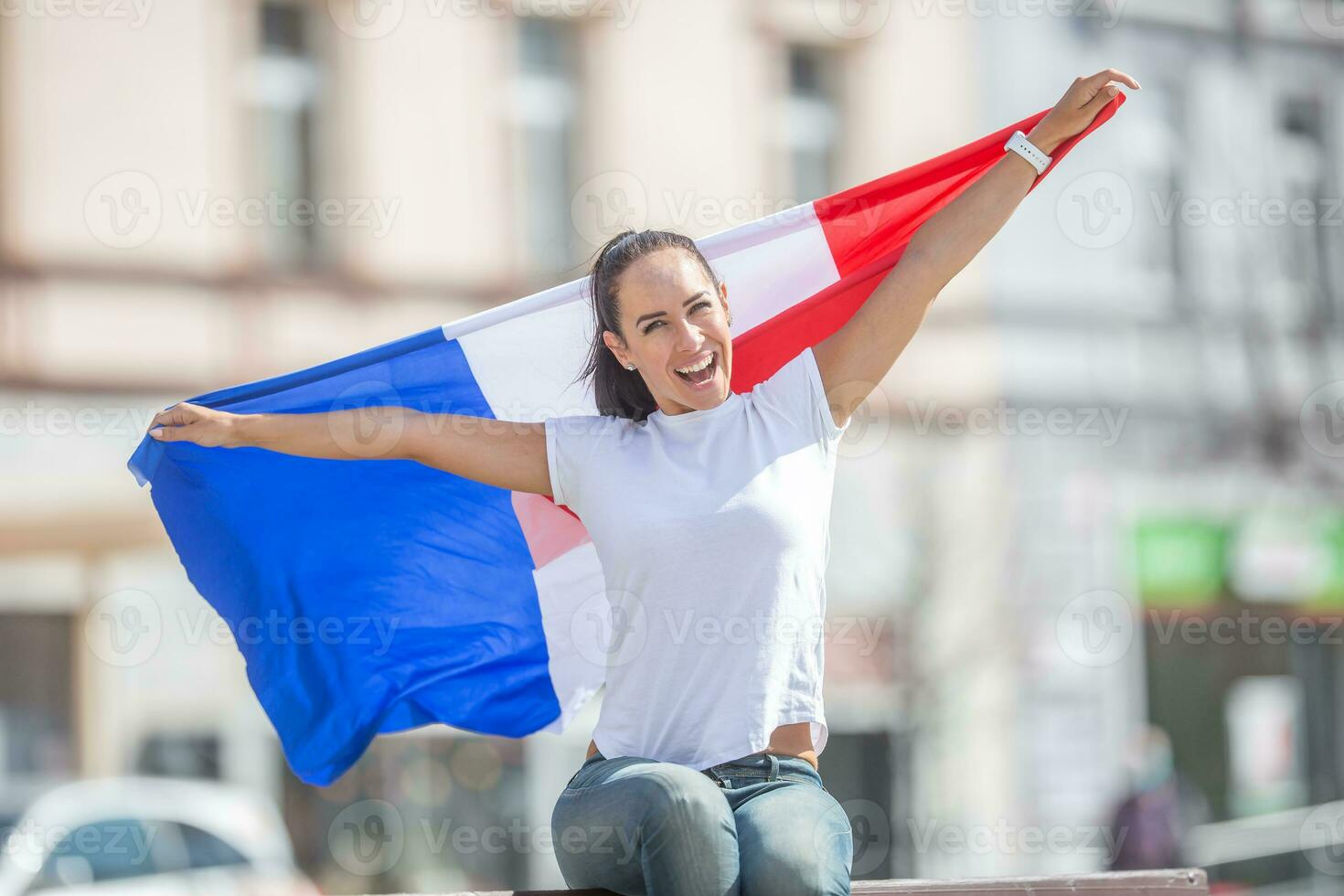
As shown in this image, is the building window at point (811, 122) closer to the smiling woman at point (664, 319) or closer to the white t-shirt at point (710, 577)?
the smiling woman at point (664, 319)

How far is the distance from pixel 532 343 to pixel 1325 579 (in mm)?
13047

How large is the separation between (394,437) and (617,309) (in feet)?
1.75

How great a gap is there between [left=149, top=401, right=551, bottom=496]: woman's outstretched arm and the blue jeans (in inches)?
25.8

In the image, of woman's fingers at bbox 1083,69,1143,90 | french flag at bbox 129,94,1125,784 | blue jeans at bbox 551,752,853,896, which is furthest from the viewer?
french flag at bbox 129,94,1125,784

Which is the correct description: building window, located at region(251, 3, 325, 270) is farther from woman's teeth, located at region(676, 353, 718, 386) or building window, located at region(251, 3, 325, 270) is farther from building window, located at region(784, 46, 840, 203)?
woman's teeth, located at region(676, 353, 718, 386)

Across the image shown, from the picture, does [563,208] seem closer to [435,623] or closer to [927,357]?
[927,357]

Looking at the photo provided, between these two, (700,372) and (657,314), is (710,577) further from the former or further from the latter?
(657,314)

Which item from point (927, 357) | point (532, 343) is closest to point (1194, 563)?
point (927, 357)

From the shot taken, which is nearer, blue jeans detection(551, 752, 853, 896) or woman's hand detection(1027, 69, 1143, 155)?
blue jeans detection(551, 752, 853, 896)

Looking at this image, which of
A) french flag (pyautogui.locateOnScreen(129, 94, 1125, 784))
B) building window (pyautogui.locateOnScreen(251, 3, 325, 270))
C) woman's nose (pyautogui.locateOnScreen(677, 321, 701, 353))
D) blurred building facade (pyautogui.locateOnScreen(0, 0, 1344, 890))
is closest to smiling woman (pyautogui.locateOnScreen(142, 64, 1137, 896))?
woman's nose (pyautogui.locateOnScreen(677, 321, 701, 353))

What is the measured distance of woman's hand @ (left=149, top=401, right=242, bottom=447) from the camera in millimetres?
3428

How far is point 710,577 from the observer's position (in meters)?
3.08

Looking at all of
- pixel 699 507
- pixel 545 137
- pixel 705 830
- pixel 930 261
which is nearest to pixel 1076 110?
pixel 930 261

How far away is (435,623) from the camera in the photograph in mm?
4105
